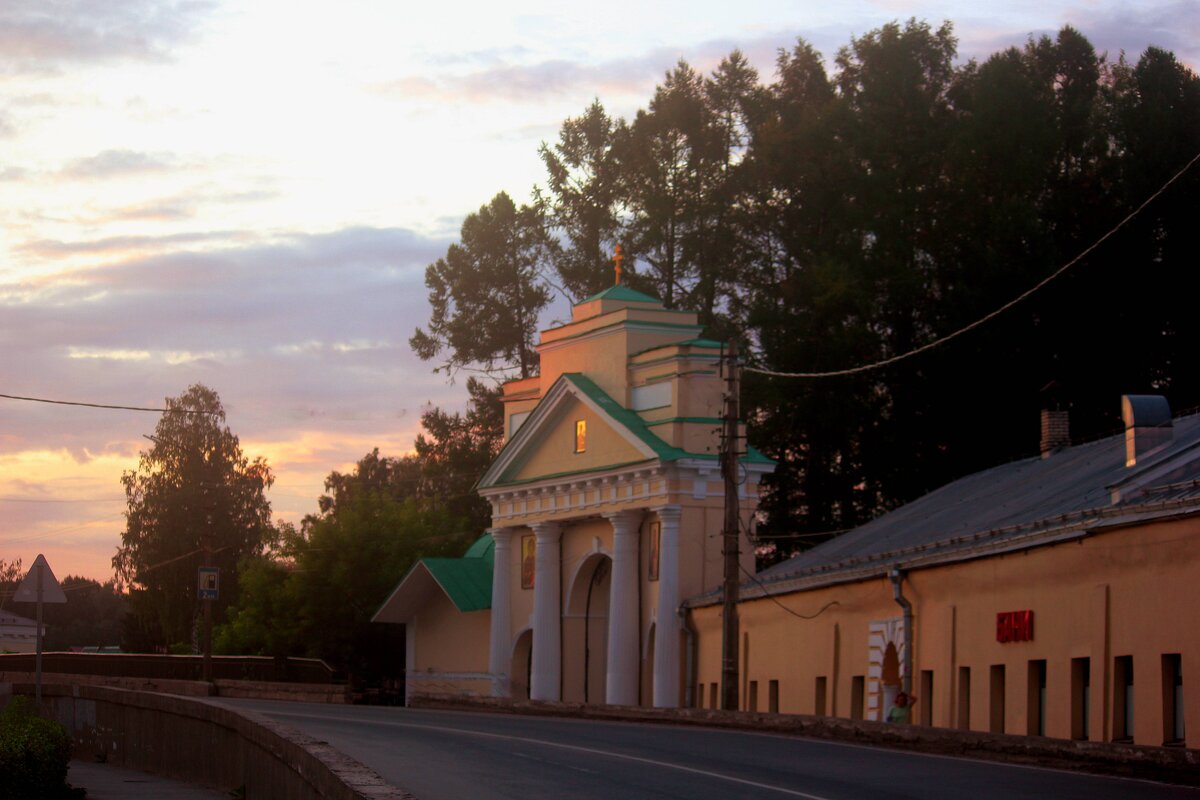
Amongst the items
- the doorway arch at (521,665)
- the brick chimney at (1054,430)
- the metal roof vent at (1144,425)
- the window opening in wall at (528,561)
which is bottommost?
the doorway arch at (521,665)

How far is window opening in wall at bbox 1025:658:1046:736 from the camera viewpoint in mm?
28000

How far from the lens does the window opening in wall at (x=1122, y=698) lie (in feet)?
82.2

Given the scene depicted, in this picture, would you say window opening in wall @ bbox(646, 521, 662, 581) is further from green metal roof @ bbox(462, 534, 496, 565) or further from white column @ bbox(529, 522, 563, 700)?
green metal roof @ bbox(462, 534, 496, 565)

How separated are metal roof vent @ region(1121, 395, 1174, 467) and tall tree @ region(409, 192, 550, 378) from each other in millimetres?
44502

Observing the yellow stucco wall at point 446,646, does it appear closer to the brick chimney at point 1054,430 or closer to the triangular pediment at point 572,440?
the triangular pediment at point 572,440

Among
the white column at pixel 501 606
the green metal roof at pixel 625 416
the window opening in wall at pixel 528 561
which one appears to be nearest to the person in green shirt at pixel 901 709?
the green metal roof at pixel 625 416

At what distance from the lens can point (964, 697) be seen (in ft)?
102

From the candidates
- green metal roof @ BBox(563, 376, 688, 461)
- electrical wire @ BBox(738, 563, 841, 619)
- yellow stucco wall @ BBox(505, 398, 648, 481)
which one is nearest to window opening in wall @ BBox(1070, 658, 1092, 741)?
electrical wire @ BBox(738, 563, 841, 619)

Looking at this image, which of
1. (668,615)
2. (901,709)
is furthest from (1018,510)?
(668,615)

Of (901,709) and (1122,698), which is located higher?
(1122,698)

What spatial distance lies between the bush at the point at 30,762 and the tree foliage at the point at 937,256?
1485 inches

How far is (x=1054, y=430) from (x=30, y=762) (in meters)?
27.1

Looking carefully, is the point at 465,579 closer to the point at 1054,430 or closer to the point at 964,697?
the point at 1054,430

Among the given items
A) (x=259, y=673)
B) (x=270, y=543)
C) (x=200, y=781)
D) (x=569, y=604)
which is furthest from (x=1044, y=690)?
(x=270, y=543)
